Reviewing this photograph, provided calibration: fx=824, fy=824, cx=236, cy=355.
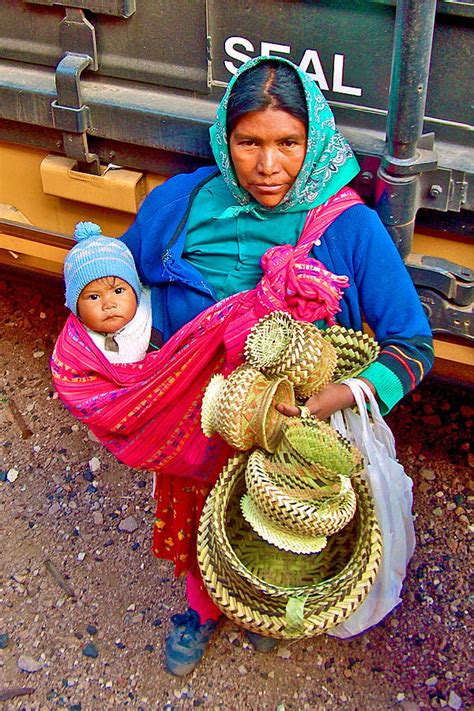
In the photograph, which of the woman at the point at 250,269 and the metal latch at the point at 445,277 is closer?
the woman at the point at 250,269

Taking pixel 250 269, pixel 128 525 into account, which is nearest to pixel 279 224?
pixel 250 269

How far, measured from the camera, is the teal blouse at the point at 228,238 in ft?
7.18

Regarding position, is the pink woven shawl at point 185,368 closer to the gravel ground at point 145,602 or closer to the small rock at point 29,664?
the gravel ground at point 145,602

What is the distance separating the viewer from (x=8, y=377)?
3943mm

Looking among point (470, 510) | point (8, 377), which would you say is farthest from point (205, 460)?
point (8, 377)

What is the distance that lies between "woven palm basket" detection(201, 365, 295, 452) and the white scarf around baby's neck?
481 millimetres

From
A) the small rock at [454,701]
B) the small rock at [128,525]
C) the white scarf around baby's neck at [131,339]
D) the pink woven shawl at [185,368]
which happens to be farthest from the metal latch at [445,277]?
the small rock at [128,525]

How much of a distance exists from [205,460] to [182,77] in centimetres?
116

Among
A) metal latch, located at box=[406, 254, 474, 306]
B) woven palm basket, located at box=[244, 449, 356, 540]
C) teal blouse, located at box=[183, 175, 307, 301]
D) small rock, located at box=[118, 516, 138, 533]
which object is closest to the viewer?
woven palm basket, located at box=[244, 449, 356, 540]

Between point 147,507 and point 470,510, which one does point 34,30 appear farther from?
point 470,510

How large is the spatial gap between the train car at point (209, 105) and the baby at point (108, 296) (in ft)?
1.42

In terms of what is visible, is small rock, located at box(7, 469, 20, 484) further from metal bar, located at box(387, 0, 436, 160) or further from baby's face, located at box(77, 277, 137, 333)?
metal bar, located at box(387, 0, 436, 160)

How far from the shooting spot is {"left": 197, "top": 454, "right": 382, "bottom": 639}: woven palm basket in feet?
6.11

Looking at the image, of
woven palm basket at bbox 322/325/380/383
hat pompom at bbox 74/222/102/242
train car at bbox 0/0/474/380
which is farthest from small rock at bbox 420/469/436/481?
hat pompom at bbox 74/222/102/242
